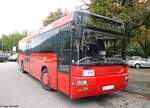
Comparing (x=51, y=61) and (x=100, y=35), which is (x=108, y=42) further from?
(x=51, y=61)

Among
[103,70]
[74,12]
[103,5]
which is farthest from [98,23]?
[103,5]

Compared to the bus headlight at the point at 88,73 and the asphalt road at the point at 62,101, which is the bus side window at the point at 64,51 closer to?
the bus headlight at the point at 88,73

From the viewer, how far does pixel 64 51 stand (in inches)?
282

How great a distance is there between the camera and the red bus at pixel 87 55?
643 cm

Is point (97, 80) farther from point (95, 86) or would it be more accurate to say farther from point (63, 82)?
point (63, 82)

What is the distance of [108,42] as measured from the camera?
286 inches

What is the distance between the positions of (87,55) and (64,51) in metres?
0.97

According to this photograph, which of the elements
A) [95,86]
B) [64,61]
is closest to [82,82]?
[95,86]

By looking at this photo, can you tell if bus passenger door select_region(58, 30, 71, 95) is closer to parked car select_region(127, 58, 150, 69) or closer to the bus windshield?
the bus windshield

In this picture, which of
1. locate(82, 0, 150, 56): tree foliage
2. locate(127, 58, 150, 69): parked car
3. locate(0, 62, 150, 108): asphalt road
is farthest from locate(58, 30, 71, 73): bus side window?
locate(127, 58, 150, 69): parked car

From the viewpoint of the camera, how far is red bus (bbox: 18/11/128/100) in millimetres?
6426

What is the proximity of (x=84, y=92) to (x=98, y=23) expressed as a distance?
2.26 meters

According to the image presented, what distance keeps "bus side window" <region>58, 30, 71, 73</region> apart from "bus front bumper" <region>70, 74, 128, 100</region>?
676 mm

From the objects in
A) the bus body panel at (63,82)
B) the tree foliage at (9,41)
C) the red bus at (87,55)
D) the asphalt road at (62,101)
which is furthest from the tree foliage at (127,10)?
the tree foliage at (9,41)
